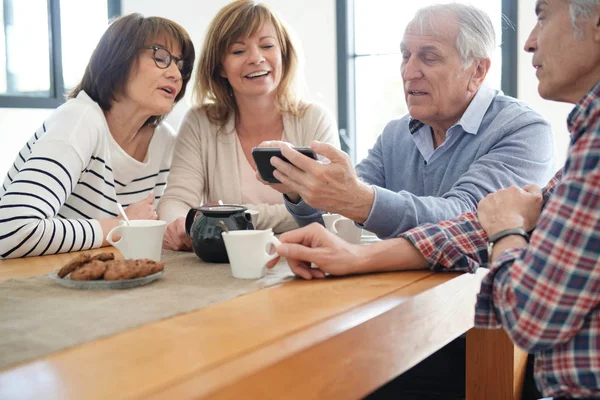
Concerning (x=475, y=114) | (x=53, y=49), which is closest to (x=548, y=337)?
(x=475, y=114)

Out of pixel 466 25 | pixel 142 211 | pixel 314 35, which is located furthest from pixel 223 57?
pixel 314 35

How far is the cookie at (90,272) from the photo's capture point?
113 cm

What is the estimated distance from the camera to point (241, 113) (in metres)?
2.23

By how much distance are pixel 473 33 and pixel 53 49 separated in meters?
2.88

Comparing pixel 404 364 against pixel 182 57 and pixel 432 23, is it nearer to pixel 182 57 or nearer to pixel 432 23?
pixel 432 23

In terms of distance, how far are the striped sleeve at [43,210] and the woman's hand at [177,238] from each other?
6.9 inches

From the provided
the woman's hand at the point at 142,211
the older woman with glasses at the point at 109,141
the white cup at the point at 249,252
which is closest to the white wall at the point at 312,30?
the older woman with glasses at the point at 109,141

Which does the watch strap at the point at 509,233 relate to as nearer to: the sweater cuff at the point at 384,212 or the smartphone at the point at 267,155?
the sweater cuff at the point at 384,212

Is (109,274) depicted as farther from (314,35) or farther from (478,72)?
(314,35)

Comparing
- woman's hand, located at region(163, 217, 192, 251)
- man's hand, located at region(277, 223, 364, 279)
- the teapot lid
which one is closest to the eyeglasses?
woman's hand, located at region(163, 217, 192, 251)

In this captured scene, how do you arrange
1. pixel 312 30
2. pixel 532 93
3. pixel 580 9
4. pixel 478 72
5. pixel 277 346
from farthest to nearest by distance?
1. pixel 312 30
2. pixel 532 93
3. pixel 478 72
4. pixel 580 9
5. pixel 277 346

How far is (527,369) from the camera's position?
1.58 metres

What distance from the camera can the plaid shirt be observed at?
0.81 m

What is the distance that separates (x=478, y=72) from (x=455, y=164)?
0.28 m
